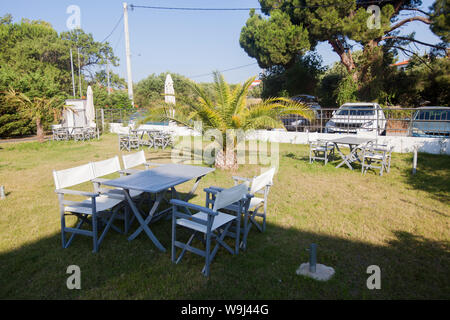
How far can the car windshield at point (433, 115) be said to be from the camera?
445 inches

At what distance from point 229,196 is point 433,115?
11.8 metres

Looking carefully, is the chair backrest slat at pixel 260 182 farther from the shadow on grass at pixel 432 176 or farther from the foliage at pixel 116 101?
the foliage at pixel 116 101

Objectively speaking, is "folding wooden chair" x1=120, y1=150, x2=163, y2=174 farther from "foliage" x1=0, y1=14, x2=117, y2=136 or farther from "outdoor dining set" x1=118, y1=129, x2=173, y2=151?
"foliage" x1=0, y1=14, x2=117, y2=136

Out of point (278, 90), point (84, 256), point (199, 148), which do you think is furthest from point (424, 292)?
point (278, 90)

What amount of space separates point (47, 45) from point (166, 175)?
4177 centimetres

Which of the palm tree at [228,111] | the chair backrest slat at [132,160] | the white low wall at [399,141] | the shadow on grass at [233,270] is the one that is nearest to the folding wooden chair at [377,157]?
the palm tree at [228,111]

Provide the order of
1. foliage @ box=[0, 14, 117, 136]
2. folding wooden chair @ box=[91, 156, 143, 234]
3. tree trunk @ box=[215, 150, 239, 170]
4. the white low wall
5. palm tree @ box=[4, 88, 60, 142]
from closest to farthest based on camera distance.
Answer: folding wooden chair @ box=[91, 156, 143, 234]
tree trunk @ box=[215, 150, 239, 170]
the white low wall
palm tree @ box=[4, 88, 60, 142]
foliage @ box=[0, 14, 117, 136]

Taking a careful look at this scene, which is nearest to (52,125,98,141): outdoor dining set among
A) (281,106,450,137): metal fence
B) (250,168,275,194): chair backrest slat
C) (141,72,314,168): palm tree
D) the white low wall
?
the white low wall

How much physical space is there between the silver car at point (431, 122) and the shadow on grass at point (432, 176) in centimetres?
138

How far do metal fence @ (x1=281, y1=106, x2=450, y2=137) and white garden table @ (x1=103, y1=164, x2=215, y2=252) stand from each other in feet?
24.6

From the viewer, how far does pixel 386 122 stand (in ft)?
40.5

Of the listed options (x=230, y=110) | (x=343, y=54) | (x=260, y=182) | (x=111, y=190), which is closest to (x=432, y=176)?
(x=230, y=110)

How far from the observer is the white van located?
1206 cm

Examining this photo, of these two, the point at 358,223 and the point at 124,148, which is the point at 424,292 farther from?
the point at 124,148
